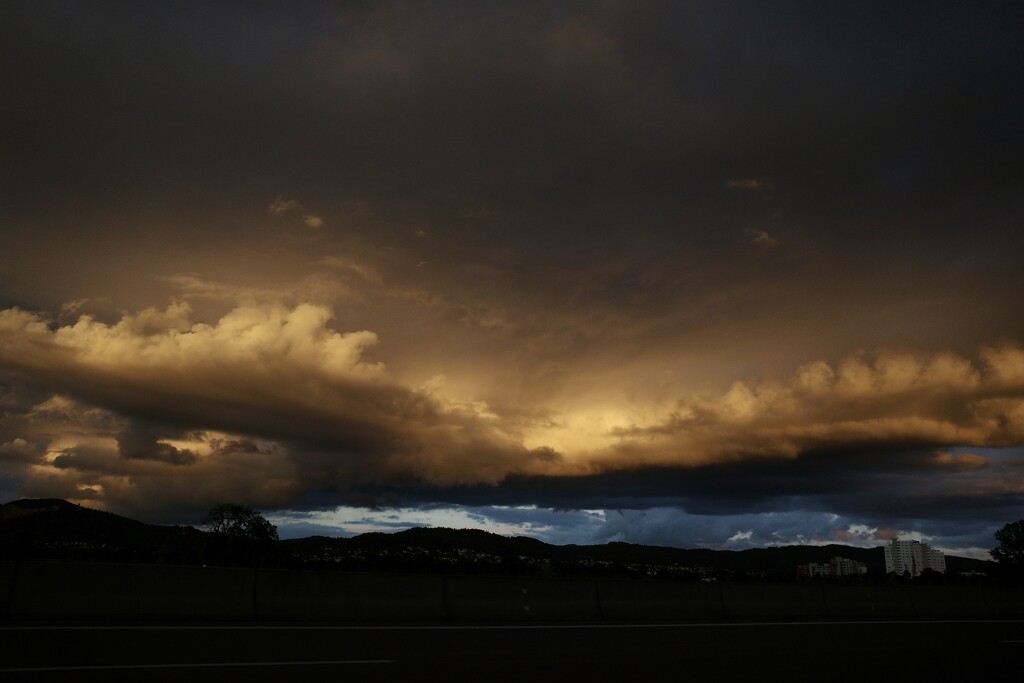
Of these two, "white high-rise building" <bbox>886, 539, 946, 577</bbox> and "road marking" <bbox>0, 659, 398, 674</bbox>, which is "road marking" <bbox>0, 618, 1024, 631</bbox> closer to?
"road marking" <bbox>0, 659, 398, 674</bbox>

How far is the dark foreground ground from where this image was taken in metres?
9.53

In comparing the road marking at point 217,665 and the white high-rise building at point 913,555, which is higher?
the road marking at point 217,665

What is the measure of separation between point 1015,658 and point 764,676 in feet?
20.6

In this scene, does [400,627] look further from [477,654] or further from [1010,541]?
[1010,541]

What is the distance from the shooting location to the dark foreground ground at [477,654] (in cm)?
953

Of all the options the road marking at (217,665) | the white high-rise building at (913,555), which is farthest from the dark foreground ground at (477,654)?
the white high-rise building at (913,555)

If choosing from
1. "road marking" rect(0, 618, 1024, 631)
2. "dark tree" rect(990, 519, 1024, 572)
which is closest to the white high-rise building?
"dark tree" rect(990, 519, 1024, 572)

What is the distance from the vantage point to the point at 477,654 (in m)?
11.7

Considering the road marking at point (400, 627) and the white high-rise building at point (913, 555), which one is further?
the white high-rise building at point (913, 555)

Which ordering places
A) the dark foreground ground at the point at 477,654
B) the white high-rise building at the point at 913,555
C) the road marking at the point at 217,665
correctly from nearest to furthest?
the road marking at the point at 217,665 < the dark foreground ground at the point at 477,654 < the white high-rise building at the point at 913,555

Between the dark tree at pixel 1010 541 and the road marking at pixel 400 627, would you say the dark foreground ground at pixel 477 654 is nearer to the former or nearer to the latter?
the road marking at pixel 400 627

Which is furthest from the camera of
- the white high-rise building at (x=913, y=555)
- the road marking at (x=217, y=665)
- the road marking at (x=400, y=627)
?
the white high-rise building at (x=913, y=555)

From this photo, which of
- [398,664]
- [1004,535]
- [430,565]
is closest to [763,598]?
[430,565]

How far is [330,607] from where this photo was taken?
17.1m
